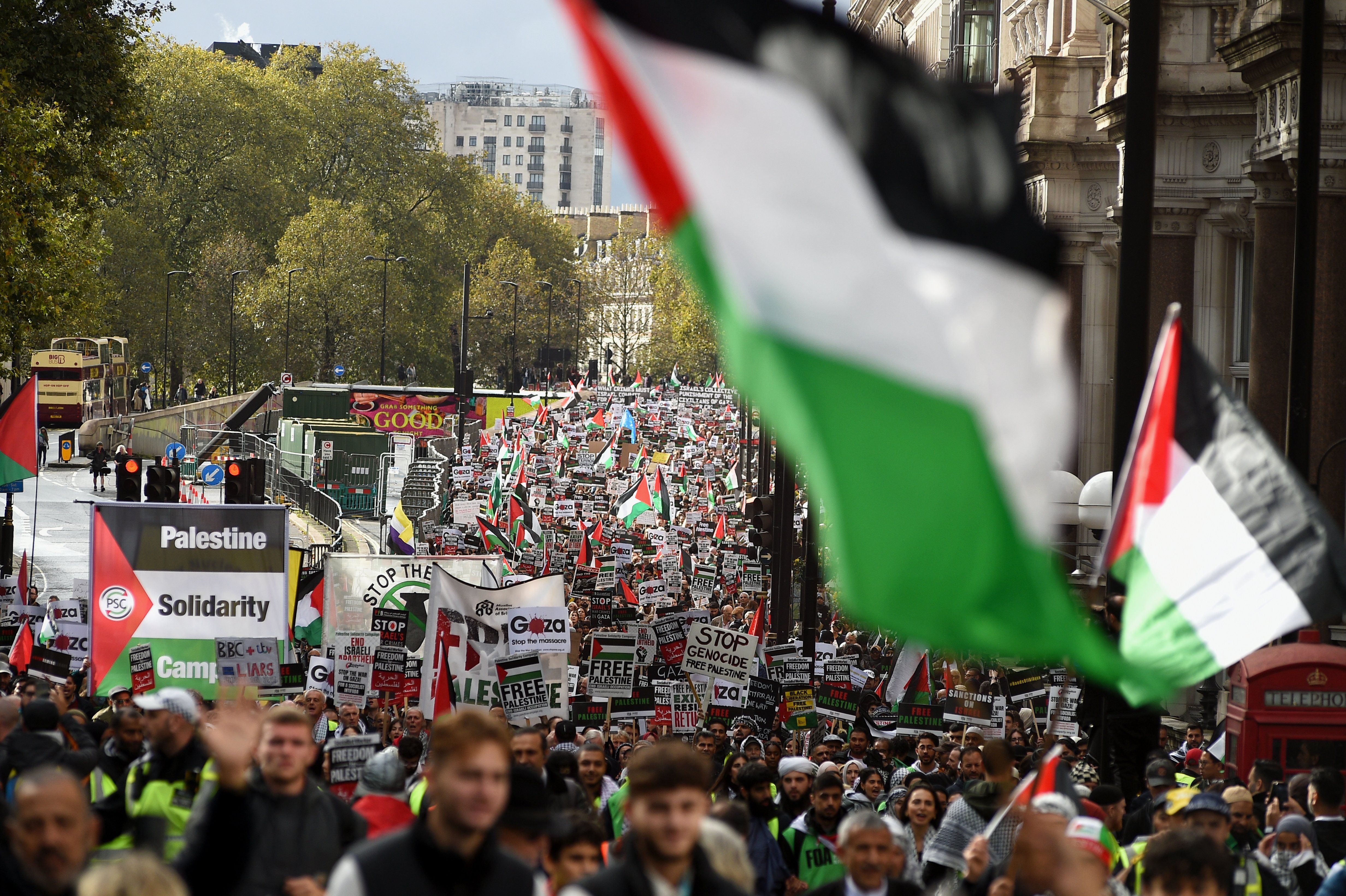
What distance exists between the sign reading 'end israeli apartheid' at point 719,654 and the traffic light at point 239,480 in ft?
33.6

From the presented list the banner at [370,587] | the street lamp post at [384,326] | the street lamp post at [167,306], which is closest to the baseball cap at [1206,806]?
the banner at [370,587]

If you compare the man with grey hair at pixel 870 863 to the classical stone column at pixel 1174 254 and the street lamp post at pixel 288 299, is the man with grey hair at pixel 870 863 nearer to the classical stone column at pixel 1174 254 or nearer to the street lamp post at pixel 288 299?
the classical stone column at pixel 1174 254

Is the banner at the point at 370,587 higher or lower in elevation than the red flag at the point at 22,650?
higher

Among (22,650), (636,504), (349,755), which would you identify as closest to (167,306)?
(636,504)

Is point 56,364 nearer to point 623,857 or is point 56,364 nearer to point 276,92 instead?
point 276,92

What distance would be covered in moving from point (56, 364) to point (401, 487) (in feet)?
87.2

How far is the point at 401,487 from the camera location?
5484cm

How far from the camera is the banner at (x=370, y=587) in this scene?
1883 cm

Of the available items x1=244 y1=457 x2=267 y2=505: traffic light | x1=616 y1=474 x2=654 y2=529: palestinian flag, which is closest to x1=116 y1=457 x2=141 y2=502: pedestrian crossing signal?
x1=244 y1=457 x2=267 y2=505: traffic light

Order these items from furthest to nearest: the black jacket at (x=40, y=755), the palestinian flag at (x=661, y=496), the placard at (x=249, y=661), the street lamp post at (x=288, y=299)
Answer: the street lamp post at (x=288, y=299) < the palestinian flag at (x=661, y=496) < the placard at (x=249, y=661) < the black jacket at (x=40, y=755)

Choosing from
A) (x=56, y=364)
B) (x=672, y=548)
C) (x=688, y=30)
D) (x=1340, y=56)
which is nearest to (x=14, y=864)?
(x=688, y=30)

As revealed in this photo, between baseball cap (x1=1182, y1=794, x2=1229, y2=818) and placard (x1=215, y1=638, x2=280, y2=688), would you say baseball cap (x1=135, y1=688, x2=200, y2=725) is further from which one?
placard (x1=215, y1=638, x2=280, y2=688)

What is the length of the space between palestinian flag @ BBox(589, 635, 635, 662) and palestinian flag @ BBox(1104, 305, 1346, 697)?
917cm

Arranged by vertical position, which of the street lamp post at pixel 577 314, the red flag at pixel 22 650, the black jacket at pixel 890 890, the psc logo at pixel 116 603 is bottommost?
the red flag at pixel 22 650
